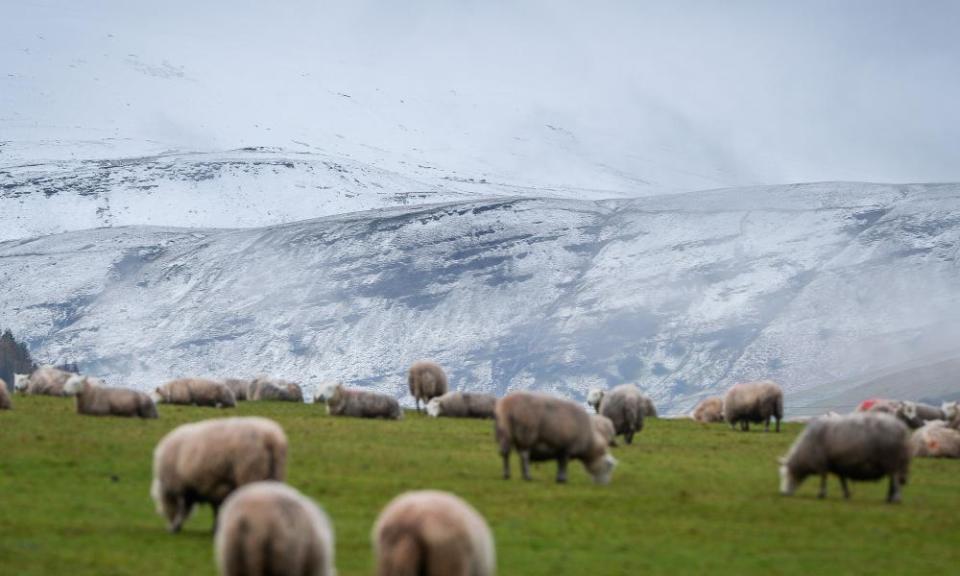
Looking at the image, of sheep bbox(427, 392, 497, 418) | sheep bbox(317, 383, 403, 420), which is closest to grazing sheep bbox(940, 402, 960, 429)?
sheep bbox(427, 392, 497, 418)

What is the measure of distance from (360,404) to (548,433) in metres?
23.1

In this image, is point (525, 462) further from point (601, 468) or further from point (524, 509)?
point (524, 509)

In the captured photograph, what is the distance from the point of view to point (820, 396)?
196500 millimetres

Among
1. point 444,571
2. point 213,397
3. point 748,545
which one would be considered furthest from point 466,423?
point 444,571

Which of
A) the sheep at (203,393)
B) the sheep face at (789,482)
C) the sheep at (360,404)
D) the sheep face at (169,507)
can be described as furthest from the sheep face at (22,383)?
the sheep face at (169,507)

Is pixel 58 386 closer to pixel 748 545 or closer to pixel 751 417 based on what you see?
pixel 751 417

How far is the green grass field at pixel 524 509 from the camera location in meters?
21.1

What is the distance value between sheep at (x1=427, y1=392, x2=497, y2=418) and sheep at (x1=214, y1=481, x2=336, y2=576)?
4212cm

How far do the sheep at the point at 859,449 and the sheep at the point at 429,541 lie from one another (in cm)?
1584

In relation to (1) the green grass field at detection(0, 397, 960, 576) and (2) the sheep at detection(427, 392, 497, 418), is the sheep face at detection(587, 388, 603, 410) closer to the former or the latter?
(2) the sheep at detection(427, 392, 497, 418)

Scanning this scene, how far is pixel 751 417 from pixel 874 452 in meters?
24.5

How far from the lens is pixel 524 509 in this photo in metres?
26.7

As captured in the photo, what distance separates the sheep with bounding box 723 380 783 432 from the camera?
5150 centimetres

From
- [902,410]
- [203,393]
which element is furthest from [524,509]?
[902,410]
